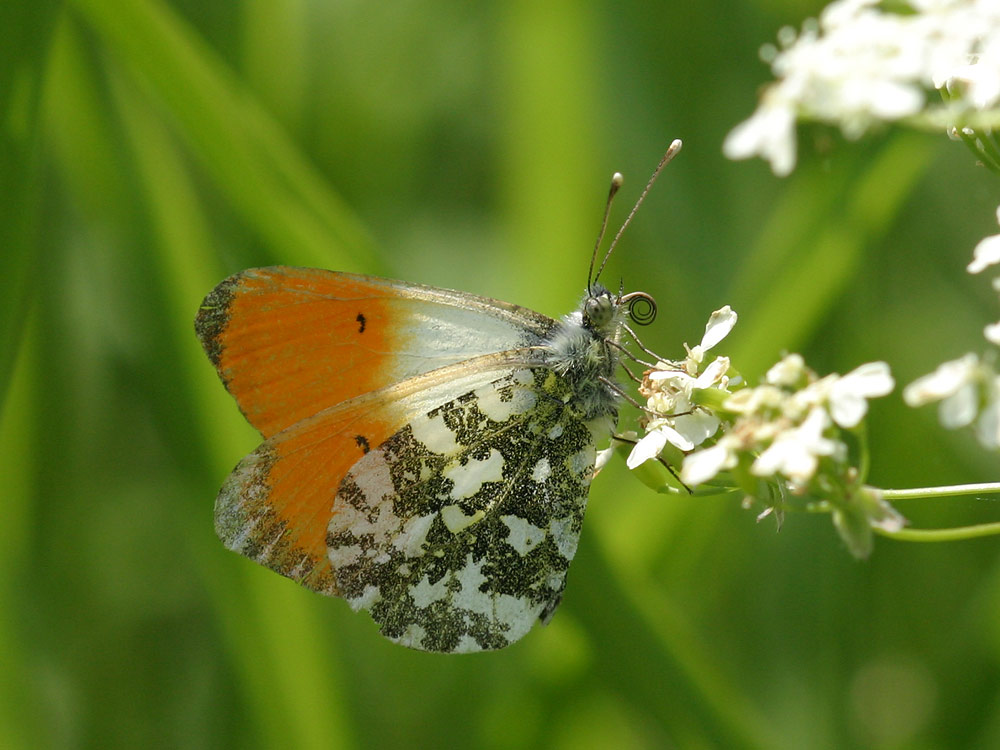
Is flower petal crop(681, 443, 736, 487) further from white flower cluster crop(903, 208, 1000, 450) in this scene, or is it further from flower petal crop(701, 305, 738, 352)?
flower petal crop(701, 305, 738, 352)

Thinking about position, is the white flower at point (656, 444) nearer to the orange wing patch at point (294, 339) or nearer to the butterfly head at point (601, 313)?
the butterfly head at point (601, 313)

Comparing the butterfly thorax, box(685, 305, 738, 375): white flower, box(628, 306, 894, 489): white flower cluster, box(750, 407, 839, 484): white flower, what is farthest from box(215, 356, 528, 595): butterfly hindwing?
box(750, 407, 839, 484): white flower

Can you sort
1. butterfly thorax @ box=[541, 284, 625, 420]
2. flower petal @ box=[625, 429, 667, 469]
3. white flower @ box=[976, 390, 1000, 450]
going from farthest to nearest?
butterfly thorax @ box=[541, 284, 625, 420] < flower petal @ box=[625, 429, 667, 469] < white flower @ box=[976, 390, 1000, 450]

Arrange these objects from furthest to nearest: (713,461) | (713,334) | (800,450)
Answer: (713,334) < (713,461) < (800,450)

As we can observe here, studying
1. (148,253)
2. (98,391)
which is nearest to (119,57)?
(148,253)

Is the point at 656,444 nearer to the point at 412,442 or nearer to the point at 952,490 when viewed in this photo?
the point at 952,490

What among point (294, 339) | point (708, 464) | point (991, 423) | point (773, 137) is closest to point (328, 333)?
point (294, 339)

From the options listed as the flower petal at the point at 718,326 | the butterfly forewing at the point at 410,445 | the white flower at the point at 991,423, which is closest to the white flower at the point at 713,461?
the white flower at the point at 991,423
